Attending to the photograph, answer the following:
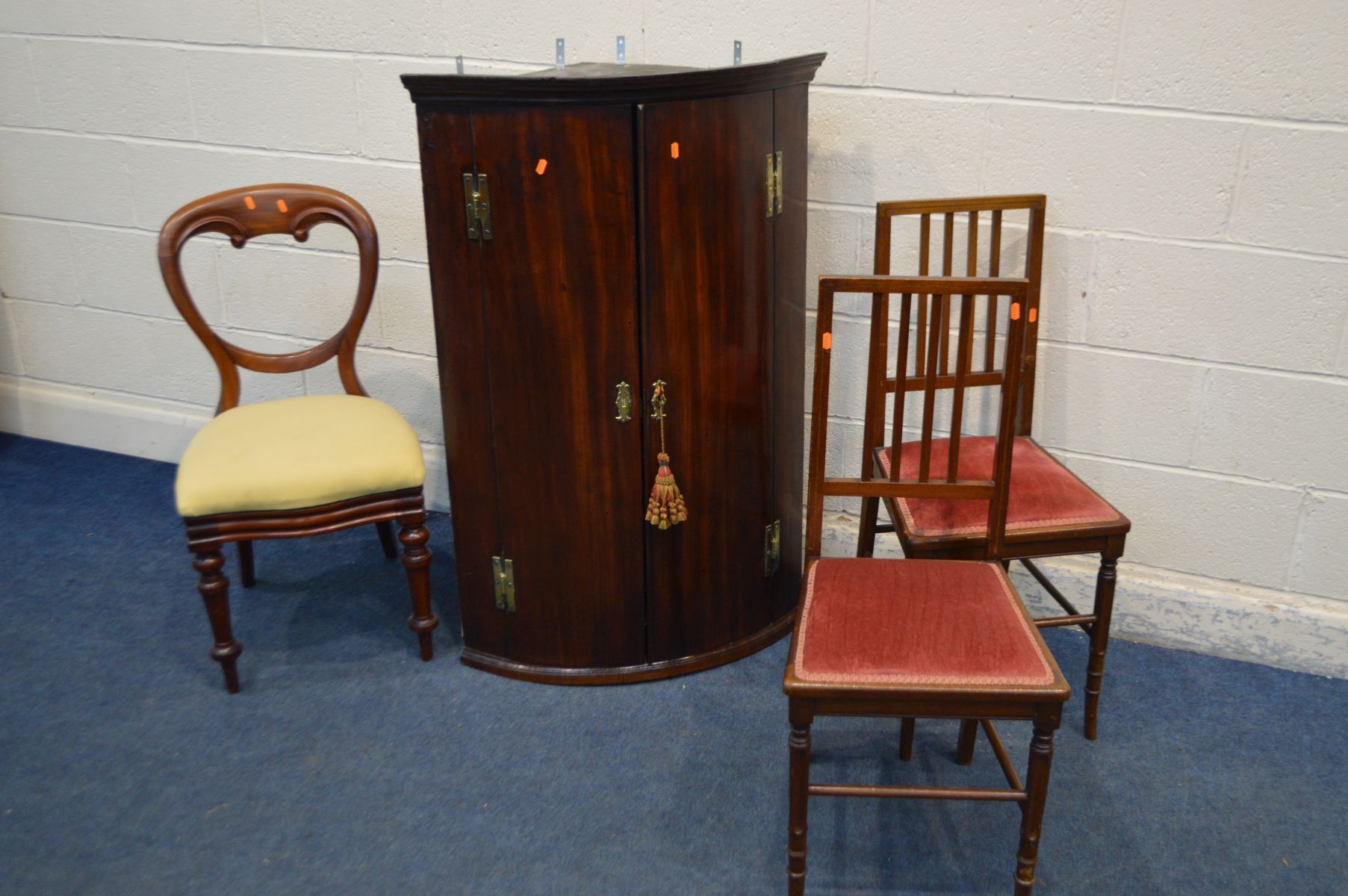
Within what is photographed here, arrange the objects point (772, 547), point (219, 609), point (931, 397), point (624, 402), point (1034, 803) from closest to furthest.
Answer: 1. point (1034, 803)
2. point (931, 397)
3. point (624, 402)
4. point (219, 609)
5. point (772, 547)

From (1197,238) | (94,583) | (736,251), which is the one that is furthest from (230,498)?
(1197,238)

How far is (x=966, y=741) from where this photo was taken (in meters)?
2.24

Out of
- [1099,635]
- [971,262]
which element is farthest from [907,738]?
[971,262]

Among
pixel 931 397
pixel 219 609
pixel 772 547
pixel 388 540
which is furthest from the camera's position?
pixel 388 540

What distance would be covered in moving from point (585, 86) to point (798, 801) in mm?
1226

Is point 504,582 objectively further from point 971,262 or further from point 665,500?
point 971,262

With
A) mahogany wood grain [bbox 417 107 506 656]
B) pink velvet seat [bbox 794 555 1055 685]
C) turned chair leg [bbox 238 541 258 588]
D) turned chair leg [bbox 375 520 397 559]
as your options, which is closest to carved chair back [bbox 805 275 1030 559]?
pink velvet seat [bbox 794 555 1055 685]

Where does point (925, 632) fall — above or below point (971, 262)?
below

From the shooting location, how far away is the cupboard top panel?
206cm

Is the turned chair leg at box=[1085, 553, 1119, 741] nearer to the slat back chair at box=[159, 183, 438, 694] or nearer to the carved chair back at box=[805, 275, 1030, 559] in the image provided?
the carved chair back at box=[805, 275, 1030, 559]

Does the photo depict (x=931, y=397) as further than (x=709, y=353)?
No

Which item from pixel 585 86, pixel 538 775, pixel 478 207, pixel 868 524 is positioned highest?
pixel 585 86

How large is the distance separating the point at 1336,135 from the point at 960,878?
1.51 metres

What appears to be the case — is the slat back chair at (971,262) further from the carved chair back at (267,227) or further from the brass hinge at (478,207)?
the carved chair back at (267,227)
